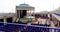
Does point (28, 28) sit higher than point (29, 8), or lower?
lower

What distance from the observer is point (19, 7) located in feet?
23.6

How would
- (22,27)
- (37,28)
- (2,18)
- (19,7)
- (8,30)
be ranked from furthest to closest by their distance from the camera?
(19,7) → (2,18) → (8,30) → (22,27) → (37,28)

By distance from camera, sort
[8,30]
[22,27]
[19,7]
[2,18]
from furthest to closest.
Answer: [19,7] < [2,18] < [8,30] < [22,27]

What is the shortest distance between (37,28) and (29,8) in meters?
4.71

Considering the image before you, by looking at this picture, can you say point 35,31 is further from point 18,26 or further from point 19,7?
point 19,7

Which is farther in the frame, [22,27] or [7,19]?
[7,19]

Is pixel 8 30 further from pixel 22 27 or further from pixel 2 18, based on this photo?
pixel 2 18

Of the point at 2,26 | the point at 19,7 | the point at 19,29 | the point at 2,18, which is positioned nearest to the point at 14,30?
the point at 19,29

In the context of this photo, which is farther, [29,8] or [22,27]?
[29,8]

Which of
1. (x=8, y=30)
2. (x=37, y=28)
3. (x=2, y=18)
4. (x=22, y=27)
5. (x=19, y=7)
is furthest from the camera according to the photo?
(x=19, y=7)

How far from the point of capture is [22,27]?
2934mm

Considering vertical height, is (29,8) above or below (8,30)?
above

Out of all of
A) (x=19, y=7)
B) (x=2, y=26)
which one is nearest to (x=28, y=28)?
(x=2, y=26)

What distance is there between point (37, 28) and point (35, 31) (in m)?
0.10
